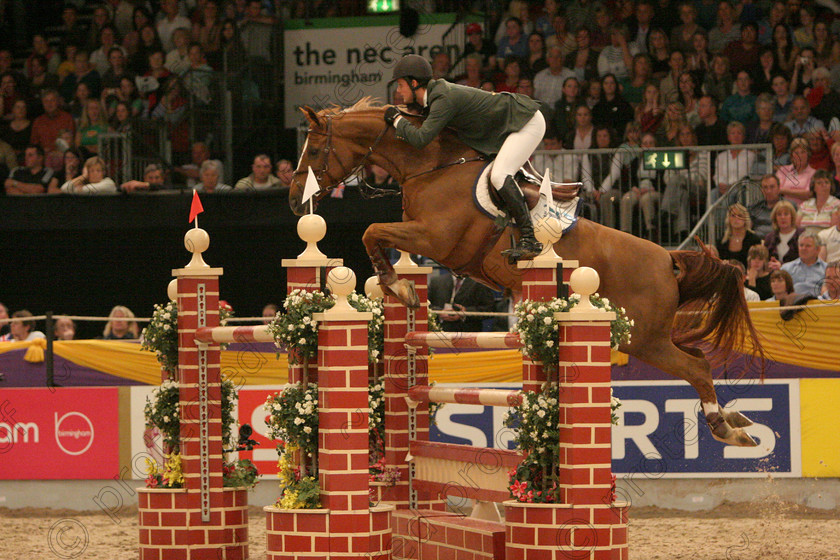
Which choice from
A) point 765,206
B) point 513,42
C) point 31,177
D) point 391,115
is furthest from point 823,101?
point 31,177

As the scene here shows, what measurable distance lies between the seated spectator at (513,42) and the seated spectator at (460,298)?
3.02 meters

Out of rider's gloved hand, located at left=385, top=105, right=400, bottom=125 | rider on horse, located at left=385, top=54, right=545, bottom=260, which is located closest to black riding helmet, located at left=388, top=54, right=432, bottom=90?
rider on horse, located at left=385, top=54, right=545, bottom=260

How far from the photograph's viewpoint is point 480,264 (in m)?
6.13

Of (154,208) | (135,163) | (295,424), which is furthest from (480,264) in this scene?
(135,163)

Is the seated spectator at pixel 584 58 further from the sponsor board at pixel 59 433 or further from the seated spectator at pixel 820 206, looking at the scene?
the sponsor board at pixel 59 433

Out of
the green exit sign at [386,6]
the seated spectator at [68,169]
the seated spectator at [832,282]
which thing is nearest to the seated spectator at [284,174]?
the seated spectator at [68,169]

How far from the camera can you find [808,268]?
29.7ft

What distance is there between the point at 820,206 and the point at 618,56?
116 inches

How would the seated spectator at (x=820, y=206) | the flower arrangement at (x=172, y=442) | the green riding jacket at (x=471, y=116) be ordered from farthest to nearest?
the seated spectator at (x=820, y=206) < the flower arrangement at (x=172, y=442) < the green riding jacket at (x=471, y=116)

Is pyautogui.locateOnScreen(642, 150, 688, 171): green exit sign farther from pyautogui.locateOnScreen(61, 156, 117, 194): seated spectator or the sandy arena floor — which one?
pyautogui.locateOnScreen(61, 156, 117, 194): seated spectator

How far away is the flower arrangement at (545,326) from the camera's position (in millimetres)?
4891

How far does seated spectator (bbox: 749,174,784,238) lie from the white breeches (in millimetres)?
4082

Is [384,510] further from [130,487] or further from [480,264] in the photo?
[130,487]

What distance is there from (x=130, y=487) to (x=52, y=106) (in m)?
5.32
